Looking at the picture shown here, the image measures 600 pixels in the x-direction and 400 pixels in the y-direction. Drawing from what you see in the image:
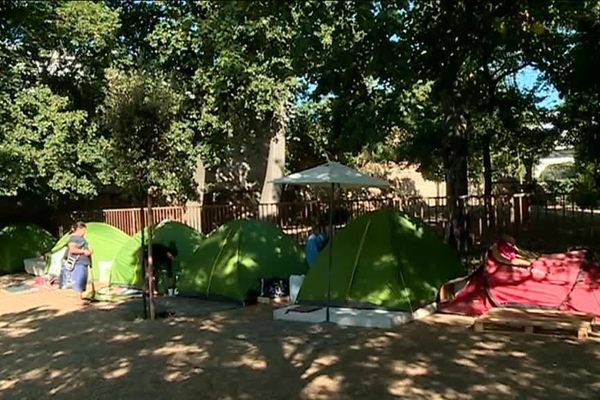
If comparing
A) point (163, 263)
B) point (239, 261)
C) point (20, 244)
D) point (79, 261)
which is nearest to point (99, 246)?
point (79, 261)

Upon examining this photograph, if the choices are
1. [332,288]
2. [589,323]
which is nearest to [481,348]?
[589,323]

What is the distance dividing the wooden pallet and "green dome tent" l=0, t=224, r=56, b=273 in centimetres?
1341

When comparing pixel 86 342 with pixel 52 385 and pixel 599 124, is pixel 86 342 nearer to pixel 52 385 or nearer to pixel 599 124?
pixel 52 385

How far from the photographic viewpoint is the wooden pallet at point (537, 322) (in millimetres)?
7445

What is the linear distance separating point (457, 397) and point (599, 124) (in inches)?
328

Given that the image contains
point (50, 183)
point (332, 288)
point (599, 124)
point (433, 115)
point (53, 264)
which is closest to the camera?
point (332, 288)

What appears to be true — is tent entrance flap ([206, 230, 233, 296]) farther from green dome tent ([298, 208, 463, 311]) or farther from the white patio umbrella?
the white patio umbrella

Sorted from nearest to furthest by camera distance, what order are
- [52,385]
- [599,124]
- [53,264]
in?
[52,385] → [599,124] → [53,264]

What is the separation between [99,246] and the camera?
580 inches

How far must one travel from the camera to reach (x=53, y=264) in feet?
49.2

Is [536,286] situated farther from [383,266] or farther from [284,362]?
[284,362]

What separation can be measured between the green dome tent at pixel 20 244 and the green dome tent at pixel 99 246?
2.81m

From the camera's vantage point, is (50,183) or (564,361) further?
(50,183)

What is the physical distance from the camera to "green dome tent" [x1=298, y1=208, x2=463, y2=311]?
359 inches
